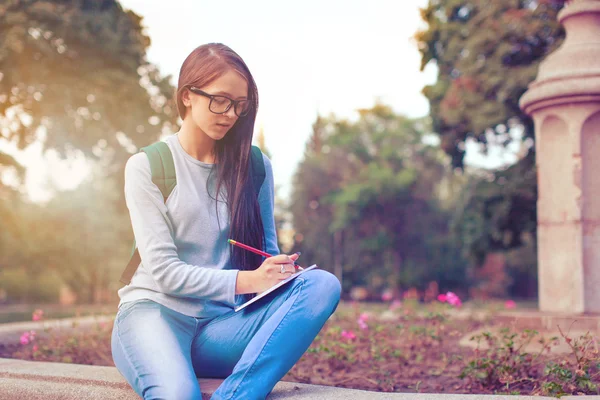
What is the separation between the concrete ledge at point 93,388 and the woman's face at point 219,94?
99cm

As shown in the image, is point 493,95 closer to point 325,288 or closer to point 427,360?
point 427,360

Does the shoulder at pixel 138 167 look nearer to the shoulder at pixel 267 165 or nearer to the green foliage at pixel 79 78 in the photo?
the shoulder at pixel 267 165

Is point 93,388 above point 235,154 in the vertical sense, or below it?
below

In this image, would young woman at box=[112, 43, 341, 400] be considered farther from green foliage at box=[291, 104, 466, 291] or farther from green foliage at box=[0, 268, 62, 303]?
green foliage at box=[0, 268, 62, 303]

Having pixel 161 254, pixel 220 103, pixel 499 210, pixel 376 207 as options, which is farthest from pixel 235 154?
pixel 376 207

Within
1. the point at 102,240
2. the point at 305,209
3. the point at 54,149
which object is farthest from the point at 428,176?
the point at 54,149

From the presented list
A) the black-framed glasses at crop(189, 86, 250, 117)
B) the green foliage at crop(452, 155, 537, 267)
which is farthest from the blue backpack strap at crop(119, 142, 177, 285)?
the green foliage at crop(452, 155, 537, 267)

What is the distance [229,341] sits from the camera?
2.37m

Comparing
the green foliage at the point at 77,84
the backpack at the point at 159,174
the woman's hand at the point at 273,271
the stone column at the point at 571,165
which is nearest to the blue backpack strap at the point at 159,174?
the backpack at the point at 159,174

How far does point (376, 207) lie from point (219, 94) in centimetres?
2551

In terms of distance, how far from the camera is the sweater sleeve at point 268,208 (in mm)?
2709

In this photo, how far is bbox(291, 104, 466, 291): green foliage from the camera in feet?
89.7

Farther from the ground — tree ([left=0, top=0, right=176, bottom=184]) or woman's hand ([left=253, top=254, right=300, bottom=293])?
tree ([left=0, top=0, right=176, bottom=184])

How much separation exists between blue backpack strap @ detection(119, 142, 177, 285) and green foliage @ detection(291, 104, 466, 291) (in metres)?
24.2
